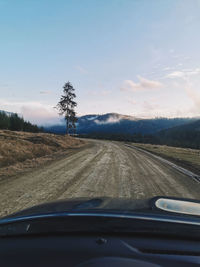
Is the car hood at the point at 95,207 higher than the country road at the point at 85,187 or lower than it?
higher

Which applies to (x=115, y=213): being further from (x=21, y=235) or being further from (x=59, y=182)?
(x=59, y=182)

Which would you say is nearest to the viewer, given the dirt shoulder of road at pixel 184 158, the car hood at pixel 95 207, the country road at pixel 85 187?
the car hood at pixel 95 207

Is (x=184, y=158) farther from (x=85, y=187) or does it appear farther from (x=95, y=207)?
(x=95, y=207)

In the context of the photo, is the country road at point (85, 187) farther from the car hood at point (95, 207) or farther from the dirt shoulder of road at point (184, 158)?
the dirt shoulder of road at point (184, 158)

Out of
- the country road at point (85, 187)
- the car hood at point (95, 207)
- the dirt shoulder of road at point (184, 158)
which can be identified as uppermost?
the car hood at point (95, 207)

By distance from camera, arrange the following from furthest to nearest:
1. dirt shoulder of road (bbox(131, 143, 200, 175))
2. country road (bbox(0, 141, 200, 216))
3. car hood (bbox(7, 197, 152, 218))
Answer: dirt shoulder of road (bbox(131, 143, 200, 175))
country road (bbox(0, 141, 200, 216))
car hood (bbox(7, 197, 152, 218))

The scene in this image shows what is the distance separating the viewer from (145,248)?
1146 mm

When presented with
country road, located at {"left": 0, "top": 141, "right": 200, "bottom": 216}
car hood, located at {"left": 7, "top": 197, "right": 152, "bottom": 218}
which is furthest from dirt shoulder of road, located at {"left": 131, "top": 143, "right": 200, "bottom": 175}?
car hood, located at {"left": 7, "top": 197, "right": 152, "bottom": 218}

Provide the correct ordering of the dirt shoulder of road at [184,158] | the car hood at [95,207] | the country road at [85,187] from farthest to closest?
the dirt shoulder of road at [184,158] → the country road at [85,187] → the car hood at [95,207]

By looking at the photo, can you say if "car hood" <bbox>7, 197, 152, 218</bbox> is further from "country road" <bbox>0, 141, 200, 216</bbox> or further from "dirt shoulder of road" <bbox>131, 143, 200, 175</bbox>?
"dirt shoulder of road" <bbox>131, 143, 200, 175</bbox>

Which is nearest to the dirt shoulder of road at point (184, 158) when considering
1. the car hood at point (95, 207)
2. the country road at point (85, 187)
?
the country road at point (85, 187)

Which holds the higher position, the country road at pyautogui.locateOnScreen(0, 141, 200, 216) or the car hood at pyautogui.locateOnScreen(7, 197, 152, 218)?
the car hood at pyautogui.locateOnScreen(7, 197, 152, 218)

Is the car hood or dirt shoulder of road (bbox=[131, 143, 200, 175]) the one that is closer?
the car hood

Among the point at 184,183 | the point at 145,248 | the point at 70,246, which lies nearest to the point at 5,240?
the point at 70,246
